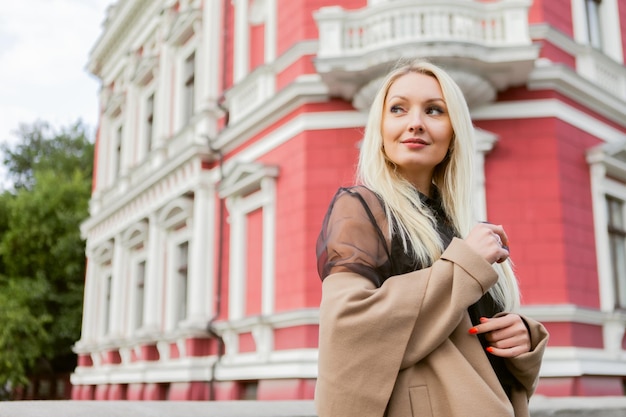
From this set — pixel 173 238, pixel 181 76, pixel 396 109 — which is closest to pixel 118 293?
pixel 173 238

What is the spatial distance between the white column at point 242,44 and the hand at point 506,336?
10.0 metres

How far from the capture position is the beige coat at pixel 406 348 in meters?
1.28

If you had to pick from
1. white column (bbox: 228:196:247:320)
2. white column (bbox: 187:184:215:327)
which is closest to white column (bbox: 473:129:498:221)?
white column (bbox: 228:196:247:320)

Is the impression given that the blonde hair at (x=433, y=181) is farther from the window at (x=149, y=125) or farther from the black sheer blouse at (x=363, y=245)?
the window at (x=149, y=125)

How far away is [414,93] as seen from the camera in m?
1.59

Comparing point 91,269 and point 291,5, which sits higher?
point 291,5

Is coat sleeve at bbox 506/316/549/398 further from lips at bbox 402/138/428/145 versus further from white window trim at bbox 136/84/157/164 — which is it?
white window trim at bbox 136/84/157/164

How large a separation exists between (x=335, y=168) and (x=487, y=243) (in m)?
7.54

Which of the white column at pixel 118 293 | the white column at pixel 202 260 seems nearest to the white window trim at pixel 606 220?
the white column at pixel 202 260

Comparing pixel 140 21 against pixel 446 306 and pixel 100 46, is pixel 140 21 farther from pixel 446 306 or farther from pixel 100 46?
pixel 446 306

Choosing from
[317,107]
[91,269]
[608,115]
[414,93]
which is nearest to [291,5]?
[317,107]

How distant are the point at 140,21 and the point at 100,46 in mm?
2894

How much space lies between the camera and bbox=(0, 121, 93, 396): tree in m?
16.8

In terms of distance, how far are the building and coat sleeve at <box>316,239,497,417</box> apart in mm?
5898
